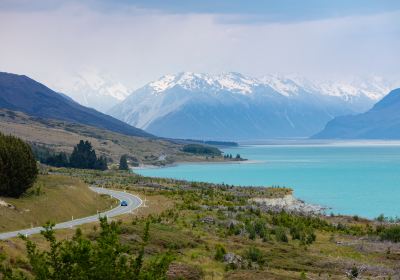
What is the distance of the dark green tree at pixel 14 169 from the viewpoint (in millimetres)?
51731

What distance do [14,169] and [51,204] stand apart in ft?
14.6

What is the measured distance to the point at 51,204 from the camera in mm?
53719

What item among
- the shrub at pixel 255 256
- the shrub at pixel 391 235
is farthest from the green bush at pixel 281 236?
the shrub at pixel 255 256

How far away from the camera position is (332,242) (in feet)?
168

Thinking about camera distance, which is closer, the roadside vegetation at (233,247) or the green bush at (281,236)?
the roadside vegetation at (233,247)

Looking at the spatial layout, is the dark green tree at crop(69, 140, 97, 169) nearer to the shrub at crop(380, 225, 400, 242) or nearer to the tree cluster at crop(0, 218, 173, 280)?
the shrub at crop(380, 225, 400, 242)

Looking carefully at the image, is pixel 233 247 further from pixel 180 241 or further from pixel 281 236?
pixel 281 236

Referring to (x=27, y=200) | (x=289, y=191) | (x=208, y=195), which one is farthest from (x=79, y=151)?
(x=27, y=200)

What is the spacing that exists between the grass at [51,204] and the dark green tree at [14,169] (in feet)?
3.50

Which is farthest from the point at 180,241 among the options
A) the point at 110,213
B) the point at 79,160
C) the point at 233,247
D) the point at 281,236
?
the point at 79,160

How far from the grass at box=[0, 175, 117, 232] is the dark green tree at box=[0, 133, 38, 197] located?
1.07 m

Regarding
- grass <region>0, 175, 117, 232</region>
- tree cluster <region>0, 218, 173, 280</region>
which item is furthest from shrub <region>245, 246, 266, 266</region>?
tree cluster <region>0, 218, 173, 280</region>

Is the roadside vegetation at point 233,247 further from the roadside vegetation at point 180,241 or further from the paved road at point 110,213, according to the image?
the paved road at point 110,213

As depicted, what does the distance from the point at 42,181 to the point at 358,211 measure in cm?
6227
